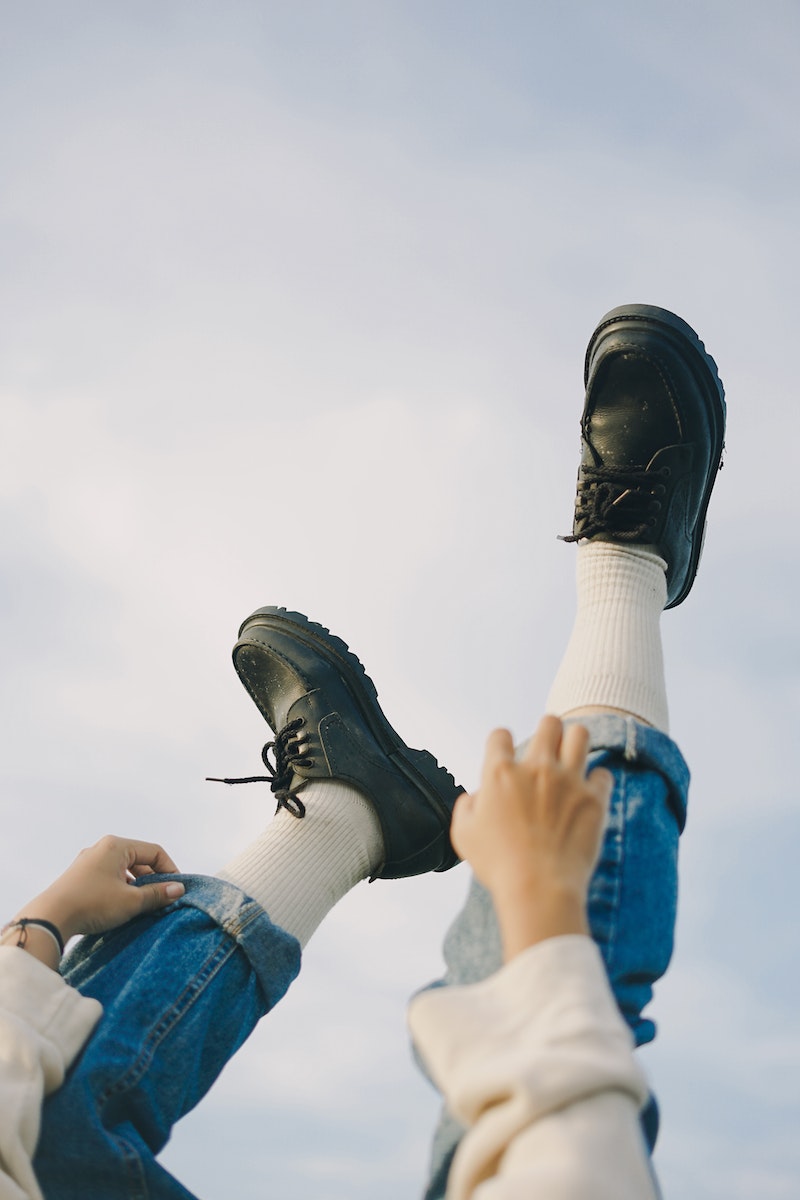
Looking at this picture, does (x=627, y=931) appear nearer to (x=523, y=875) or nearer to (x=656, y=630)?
(x=523, y=875)

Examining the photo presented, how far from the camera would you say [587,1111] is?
1022 millimetres

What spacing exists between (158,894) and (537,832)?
102cm

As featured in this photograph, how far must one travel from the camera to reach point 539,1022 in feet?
3.54

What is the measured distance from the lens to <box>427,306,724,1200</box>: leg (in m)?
1.42

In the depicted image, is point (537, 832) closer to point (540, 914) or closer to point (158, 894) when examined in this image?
point (540, 914)

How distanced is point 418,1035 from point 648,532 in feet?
4.35

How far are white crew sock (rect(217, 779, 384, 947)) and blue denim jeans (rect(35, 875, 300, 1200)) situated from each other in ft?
0.35

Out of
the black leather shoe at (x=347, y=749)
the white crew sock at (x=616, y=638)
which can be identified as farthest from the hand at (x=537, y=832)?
the black leather shoe at (x=347, y=749)

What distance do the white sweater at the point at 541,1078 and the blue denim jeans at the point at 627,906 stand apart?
27 cm

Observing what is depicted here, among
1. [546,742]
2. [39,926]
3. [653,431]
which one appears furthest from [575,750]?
[653,431]

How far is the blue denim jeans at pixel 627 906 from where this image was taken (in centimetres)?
139

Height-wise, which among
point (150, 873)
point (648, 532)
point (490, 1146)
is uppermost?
point (648, 532)

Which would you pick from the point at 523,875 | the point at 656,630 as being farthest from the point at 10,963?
the point at 656,630

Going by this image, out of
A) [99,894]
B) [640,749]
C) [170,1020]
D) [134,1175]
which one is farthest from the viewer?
[99,894]
